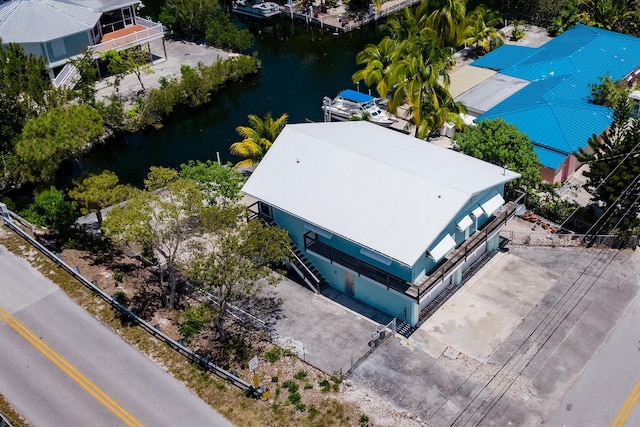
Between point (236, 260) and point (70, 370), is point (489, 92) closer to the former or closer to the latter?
point (236, 260)

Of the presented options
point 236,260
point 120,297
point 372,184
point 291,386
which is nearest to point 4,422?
point 120,297

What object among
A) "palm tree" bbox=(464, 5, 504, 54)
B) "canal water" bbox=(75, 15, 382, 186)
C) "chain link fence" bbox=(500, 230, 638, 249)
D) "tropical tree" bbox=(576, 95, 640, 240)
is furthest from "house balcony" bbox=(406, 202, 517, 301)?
"palm tree" bbox=(464, 5, 504, 54)

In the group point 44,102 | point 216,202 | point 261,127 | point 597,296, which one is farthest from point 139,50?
point 597,296

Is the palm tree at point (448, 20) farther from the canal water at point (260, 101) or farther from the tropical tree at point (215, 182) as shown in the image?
the tropical tree at point (215, 182)

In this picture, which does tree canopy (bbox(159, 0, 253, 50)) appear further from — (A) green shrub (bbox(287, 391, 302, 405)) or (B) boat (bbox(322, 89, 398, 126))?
(A) green shrub (bbox(287, 391, 302, 405))

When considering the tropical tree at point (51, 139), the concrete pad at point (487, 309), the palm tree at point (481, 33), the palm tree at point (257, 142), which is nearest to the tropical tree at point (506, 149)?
the concrete pad at point (487, 309)
